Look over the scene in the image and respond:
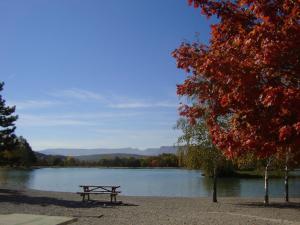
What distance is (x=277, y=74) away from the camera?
6.82 metres

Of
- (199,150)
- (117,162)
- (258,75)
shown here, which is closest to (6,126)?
(199,150)

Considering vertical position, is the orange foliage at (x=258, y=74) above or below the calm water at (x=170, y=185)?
above

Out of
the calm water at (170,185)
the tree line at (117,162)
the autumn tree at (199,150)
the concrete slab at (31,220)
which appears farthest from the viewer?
the tree line at (117,162)

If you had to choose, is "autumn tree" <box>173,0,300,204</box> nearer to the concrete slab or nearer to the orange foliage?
the orange foliage

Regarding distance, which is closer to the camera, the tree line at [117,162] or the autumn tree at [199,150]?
the autumn tree at [199,150]

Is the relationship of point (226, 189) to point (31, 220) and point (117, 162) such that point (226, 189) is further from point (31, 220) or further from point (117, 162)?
point (117, 162)

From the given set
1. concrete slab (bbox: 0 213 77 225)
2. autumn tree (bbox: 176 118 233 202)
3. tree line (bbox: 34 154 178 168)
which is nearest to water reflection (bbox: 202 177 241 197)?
autumn tree (bbox: 176 118 233 202)

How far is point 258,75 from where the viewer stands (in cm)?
675

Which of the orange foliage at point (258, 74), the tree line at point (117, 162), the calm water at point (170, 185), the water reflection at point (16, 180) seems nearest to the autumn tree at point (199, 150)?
the calm water at point (170, 185)

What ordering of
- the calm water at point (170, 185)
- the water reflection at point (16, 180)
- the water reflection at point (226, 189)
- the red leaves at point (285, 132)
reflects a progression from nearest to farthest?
the red leaves at point (285, 132) < the water reflection at point (226, 189) < the calm water at point (170, 185) < the water reflection at point (16, 180)

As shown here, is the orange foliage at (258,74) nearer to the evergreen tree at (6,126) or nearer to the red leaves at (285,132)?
the red leaves at (285,132)

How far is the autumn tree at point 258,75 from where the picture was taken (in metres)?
6.44

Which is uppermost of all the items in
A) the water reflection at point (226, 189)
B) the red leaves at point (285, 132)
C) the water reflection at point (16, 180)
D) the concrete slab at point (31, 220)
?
the red leaves at point (285, 132)

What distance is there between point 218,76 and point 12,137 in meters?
28.9
